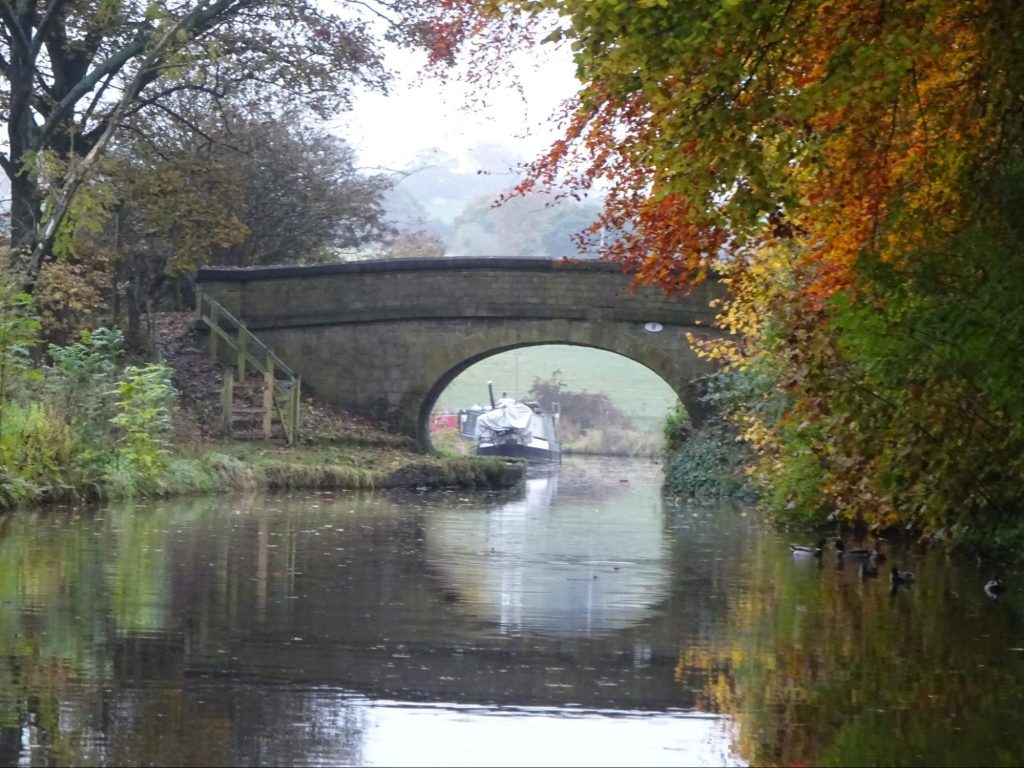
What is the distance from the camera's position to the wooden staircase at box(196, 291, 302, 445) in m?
27.4

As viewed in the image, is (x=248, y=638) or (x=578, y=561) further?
(x=578, y=561)

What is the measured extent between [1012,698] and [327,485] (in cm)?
1780

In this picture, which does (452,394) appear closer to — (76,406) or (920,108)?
(76,406)

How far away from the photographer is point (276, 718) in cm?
617

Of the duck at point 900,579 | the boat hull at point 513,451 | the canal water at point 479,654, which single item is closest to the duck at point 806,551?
the canal water at point 479,654

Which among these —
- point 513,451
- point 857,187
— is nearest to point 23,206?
point 857,187

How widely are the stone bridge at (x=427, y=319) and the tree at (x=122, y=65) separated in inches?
163

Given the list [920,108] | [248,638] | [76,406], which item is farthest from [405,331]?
[248,638]

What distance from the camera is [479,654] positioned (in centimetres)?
800

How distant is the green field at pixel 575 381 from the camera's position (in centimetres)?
7144

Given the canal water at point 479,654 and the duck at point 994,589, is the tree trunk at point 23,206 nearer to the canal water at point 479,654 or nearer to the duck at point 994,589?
the canal water at point 479,654

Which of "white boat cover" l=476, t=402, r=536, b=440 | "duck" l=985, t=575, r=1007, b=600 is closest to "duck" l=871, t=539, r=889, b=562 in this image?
"duck" l=985, t=575, r=1007, b=600

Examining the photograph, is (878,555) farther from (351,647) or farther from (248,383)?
(248,383)

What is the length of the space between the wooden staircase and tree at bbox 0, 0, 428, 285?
3982mm
